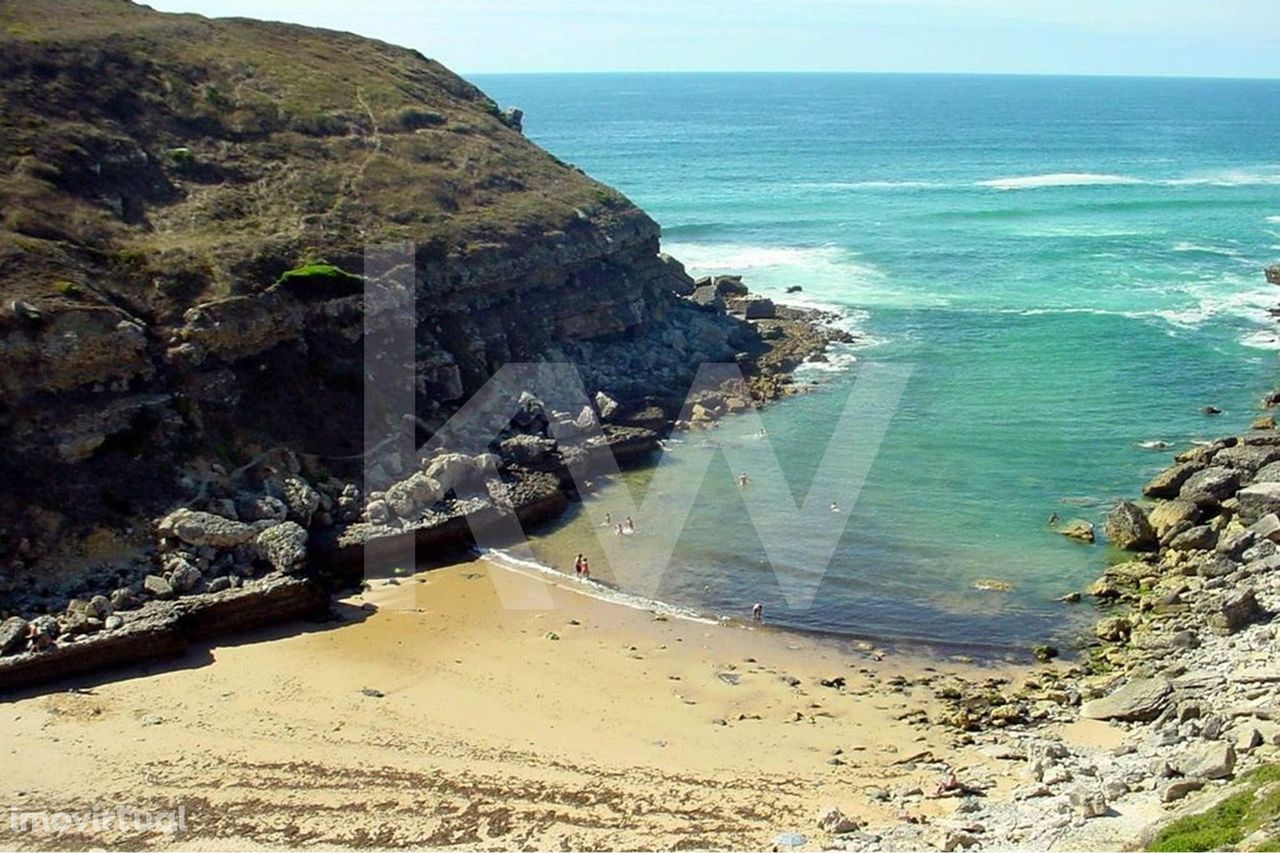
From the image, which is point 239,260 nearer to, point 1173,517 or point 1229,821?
point 1173,517

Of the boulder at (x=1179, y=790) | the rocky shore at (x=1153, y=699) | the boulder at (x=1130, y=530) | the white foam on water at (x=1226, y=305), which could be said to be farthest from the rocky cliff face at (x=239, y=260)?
the boulder at (x=1179, y=790)

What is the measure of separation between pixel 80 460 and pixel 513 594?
48.1ft

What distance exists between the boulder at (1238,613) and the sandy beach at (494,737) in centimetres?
698

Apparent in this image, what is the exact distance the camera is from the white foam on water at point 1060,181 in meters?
126

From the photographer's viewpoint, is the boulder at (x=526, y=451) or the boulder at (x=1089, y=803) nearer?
the boulder at (x=1089, y=803)

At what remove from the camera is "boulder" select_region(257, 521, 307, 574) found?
38719 millimetres

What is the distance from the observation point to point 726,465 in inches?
2035

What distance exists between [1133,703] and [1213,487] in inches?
623

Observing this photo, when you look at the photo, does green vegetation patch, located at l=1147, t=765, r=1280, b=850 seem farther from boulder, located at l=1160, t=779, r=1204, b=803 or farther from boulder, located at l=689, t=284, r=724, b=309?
boulder, located at l=689, t=284, r=724, b=309

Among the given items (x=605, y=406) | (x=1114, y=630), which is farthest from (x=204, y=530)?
(x=1114, y=630)

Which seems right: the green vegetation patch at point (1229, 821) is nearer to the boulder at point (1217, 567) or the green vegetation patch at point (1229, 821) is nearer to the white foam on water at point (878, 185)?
the boulder at point (1217, 567)

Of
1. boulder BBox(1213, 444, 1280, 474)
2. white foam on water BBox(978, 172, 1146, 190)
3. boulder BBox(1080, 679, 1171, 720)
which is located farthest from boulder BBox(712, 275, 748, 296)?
white foam on water BBox(978, 172, 1146, 190)

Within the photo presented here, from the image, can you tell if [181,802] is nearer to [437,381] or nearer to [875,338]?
[437,381]

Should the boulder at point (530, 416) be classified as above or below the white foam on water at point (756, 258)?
below
